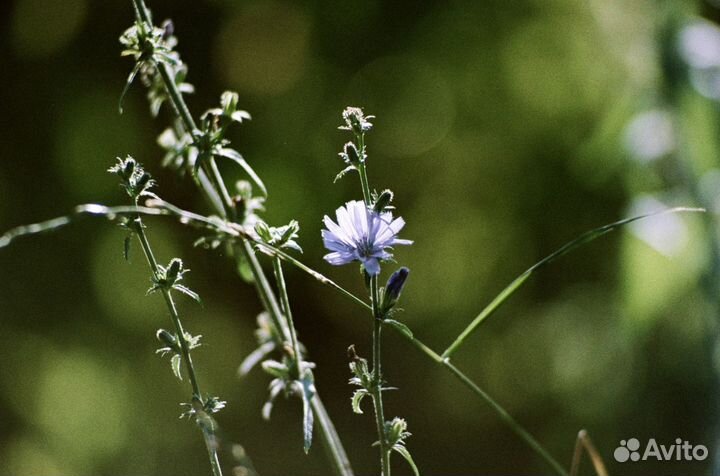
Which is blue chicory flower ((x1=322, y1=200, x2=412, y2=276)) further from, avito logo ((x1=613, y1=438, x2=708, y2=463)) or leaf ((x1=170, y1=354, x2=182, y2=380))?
avito logo ((x1=613, y1=438, x2=708, y2=463))

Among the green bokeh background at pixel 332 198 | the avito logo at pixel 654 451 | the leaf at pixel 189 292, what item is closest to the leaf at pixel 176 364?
the leaf at pixel 189 292

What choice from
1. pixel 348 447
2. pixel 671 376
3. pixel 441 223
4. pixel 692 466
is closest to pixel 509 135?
pixel 441 223

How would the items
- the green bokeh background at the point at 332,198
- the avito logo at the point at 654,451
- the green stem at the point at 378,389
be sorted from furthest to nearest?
the green bokeh background at the point at 332,198, the avito logo at the point at 654,451, the green stem at the point at 378,389

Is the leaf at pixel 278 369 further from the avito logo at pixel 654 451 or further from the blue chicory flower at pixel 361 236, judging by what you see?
the avito logo at pixel 654 451

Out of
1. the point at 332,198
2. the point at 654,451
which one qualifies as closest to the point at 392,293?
the point at 654,451

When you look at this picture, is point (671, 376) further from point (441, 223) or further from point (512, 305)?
point (441, 223)

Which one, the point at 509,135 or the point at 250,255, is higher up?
the point at 509,135

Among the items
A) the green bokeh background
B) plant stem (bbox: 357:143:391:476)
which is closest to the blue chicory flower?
plant stem (bbox: 357:143:391:476)
